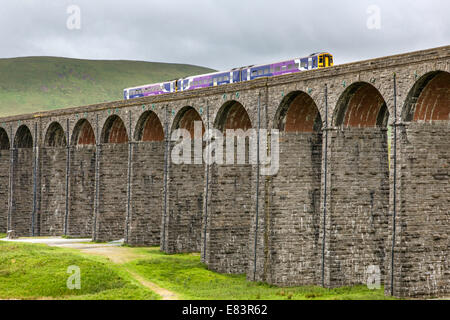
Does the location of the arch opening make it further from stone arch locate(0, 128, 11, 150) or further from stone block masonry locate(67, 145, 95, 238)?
stone arch locate(0, 128, 11, 150)

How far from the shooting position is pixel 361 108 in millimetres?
26297

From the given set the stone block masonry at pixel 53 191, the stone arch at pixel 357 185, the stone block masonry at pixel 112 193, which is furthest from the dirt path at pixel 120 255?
the stone block masonry at pixel 53 191

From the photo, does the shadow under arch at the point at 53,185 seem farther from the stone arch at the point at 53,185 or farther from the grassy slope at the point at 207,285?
the grassy slope at the point at 207,285

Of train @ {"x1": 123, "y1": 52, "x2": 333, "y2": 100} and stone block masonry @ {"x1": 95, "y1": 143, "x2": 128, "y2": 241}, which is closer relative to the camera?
train @ {"x1": 123, "y1": 52, "x2": 333, "y2": 100}

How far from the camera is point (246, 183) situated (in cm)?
3275

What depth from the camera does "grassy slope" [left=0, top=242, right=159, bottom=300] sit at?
87.3 ft

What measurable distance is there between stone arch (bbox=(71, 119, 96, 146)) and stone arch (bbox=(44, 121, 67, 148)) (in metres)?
3.31

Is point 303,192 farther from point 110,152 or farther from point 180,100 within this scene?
point 110,152

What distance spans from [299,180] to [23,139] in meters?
31.0

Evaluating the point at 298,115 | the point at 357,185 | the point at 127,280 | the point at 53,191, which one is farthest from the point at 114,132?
the point at 357,185

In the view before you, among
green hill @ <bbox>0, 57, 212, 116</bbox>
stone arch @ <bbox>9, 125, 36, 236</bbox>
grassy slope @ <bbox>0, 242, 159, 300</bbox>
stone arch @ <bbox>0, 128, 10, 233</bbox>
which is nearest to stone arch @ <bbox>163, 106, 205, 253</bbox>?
grassy slope @ <bbox>0, 242, 159, 300</bbox>

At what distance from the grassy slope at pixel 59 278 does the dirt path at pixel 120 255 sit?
19.2 inches

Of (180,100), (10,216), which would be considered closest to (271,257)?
(180,100)
